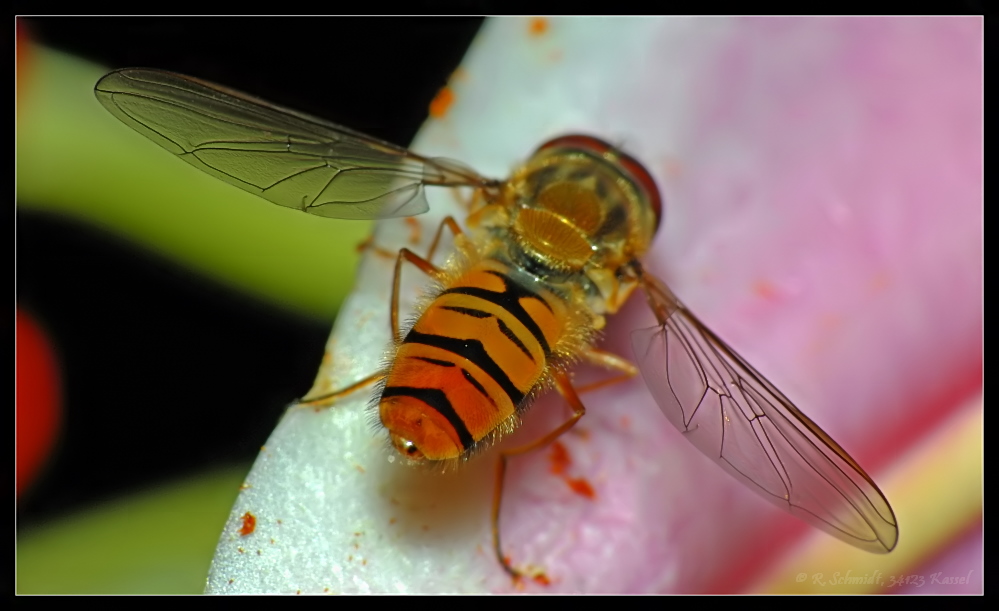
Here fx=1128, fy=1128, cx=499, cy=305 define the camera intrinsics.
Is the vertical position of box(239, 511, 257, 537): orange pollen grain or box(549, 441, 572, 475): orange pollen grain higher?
box(549, 441, 572, 475): orange pollen grain

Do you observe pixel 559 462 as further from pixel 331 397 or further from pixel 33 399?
pixel 33 399

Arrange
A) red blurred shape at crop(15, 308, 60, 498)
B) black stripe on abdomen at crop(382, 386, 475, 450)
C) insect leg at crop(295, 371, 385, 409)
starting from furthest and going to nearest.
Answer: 1. red blurred shape at crop(15, 308, 60, 498)
2. insect leg at crop(295, 371, 385, 409)
3. black stripe on abdomen at crop(382, 386, 475, 450)

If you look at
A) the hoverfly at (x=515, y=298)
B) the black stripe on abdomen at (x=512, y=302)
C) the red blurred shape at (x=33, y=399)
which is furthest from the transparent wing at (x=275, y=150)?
the red blurred shape at (x=33, y=399)

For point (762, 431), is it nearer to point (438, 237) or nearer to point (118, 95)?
point (438, 237)

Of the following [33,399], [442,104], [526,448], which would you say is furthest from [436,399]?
[33,399]

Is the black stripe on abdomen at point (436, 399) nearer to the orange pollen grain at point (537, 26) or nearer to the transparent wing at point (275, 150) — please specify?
the transparent wing at point (275, 150)

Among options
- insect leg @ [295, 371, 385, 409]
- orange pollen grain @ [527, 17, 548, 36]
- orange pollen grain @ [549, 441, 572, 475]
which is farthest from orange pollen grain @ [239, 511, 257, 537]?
orange pollen grain @ [527, 17, 548, 36]

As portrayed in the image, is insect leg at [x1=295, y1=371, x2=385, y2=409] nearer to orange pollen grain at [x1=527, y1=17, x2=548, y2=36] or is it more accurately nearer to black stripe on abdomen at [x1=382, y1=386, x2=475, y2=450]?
black stripe on abdomen at [x1=382, y1=386, x2=475, y2=450]

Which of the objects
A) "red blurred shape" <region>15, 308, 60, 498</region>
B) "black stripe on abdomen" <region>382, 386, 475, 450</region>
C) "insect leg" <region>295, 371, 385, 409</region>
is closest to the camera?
"black stripe on abdomen" <region>382, 386, 475, 450</region>
